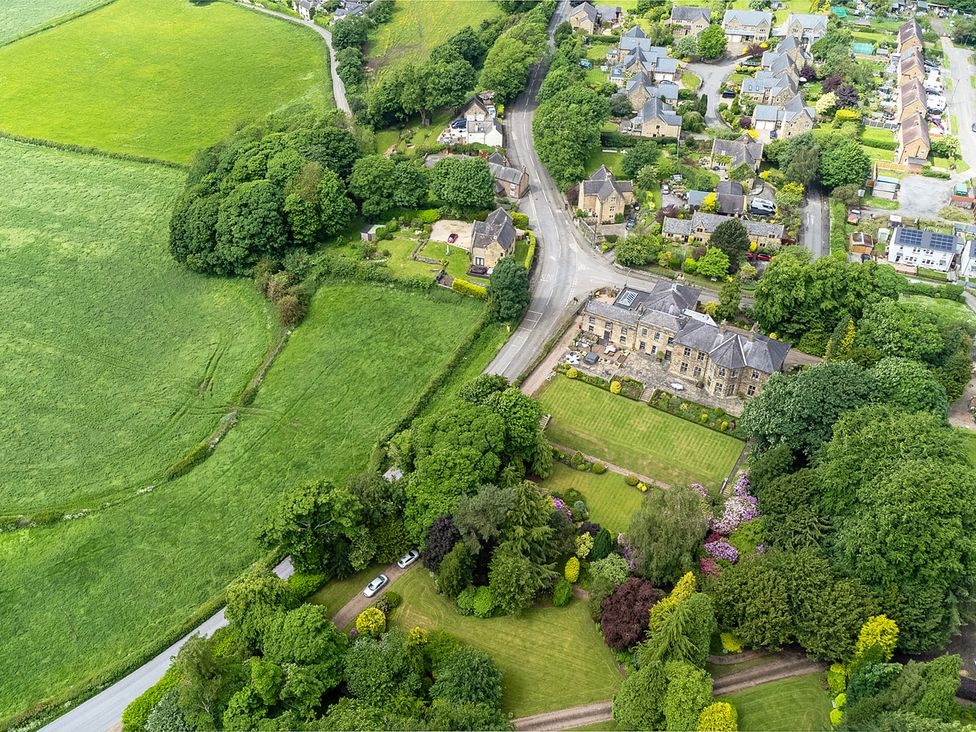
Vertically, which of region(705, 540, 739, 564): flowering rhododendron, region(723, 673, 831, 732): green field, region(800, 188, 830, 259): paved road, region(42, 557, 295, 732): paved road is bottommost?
region(42, 557, 295, 732): paved road

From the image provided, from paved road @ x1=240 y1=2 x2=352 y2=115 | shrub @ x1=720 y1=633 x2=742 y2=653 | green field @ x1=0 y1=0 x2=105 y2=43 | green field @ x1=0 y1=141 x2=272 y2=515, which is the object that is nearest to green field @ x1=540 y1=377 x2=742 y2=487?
shrub @ x1=720 y1=633 x2=742 y2=653

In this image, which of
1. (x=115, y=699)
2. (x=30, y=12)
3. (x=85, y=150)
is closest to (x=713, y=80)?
(x=85, y=150)

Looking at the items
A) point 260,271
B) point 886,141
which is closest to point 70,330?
point 260,271

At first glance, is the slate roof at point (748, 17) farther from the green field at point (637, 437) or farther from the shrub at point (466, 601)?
the shrub at point (466, 601)

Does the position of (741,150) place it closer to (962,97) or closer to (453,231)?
(453,231)

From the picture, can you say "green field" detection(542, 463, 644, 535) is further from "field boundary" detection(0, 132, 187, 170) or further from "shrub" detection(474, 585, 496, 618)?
"field boundary" detection(0, 132, 187, 170)

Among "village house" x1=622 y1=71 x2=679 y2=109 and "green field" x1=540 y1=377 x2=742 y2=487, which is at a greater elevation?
"village house" x1=622 y1=71 x2=679 y2=109
